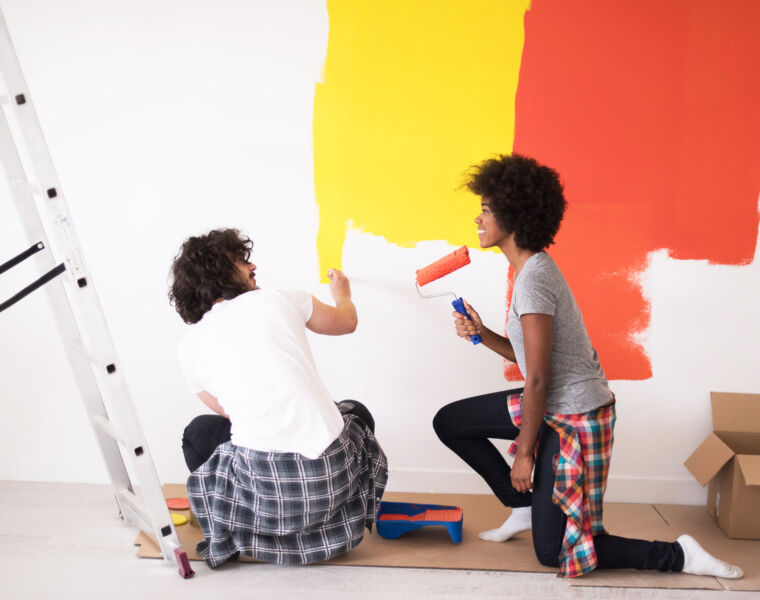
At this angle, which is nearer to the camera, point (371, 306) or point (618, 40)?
point (618, 40)

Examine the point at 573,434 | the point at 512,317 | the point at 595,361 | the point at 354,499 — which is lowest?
the point at 354,499

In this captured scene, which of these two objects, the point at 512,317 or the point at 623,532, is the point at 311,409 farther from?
the point at 623,532

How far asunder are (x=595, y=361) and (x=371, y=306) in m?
0.85

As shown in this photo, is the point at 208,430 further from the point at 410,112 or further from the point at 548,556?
the point at 410,112

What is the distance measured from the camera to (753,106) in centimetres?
232

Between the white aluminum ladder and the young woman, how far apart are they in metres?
0.96

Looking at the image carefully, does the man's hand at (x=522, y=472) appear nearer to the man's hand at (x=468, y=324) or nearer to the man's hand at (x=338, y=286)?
the man's hand at (x=468, y=324)

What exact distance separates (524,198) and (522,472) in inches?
27.8

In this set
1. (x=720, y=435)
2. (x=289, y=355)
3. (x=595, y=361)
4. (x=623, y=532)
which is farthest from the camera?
(x=720, y=435)

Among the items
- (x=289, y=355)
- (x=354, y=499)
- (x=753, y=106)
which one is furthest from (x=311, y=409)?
(x=753, y=106)

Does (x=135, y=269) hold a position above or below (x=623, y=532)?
above

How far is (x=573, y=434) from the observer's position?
1856 mm

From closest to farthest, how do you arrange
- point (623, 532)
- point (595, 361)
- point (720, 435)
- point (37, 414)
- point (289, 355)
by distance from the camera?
1. point (289, 355)
2. point (595, 361)
3. point (623, 532)
4. point (720, 435)
5. point (37, 414)

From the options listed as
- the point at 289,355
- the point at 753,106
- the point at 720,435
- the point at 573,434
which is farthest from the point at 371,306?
the point at 753,106
